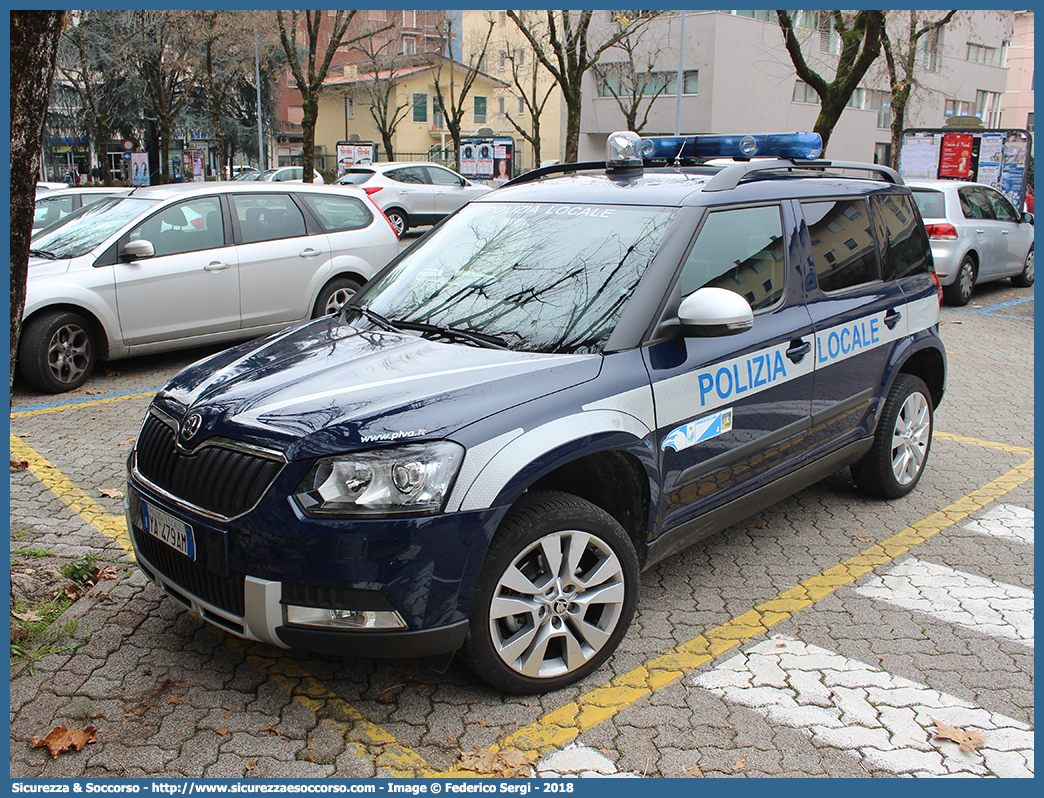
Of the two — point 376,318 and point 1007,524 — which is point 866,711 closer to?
point 1007,524

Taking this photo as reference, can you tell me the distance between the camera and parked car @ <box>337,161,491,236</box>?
2181 centimetres

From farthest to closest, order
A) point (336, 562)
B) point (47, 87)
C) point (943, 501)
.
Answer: point (943, 501), point (47, 87), point (336, 562)

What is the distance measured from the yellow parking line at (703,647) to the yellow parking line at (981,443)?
4.58ft

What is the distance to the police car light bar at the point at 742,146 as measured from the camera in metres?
4.89

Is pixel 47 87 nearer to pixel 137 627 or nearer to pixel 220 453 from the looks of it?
pixel 220 453

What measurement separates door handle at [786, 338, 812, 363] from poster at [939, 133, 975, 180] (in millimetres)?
18312

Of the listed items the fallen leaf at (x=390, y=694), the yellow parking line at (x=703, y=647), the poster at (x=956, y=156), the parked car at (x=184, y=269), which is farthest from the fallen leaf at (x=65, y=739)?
the poster at (x=956, y=156)

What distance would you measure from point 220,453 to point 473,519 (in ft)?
2.93

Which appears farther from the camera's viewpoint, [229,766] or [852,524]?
[852,524]

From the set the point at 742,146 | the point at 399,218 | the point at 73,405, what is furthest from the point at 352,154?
the point at 742,146

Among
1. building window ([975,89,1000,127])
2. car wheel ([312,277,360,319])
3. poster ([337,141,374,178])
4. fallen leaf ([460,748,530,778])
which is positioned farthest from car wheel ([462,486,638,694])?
building window ([975,89,1000,127])

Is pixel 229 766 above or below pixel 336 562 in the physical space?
below

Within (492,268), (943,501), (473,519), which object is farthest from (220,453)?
(943,501)
